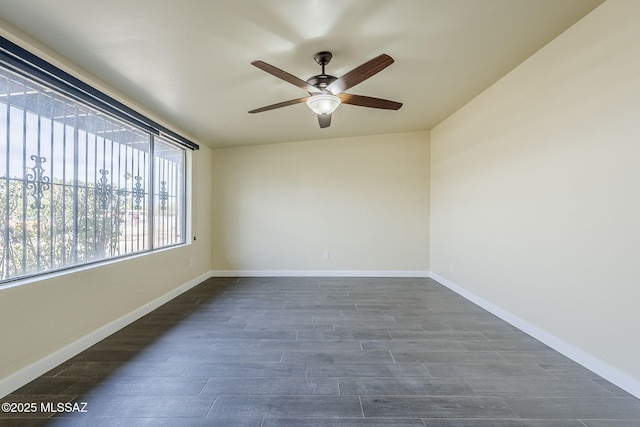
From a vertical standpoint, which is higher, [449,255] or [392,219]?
[392,219]

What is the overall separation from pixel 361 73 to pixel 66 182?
96.7 inches

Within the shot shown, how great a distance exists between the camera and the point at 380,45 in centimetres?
214

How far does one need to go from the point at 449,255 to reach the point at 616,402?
99.9 inches

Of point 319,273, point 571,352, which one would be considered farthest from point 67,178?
point 571,352

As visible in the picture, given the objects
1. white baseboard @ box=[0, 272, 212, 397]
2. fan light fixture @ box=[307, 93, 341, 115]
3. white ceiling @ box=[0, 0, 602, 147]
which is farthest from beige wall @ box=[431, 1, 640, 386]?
white baseboard @ box=[0, 272, 212, 397]

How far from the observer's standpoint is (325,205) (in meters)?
4.84

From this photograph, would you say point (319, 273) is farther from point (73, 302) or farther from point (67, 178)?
point (67, 178)

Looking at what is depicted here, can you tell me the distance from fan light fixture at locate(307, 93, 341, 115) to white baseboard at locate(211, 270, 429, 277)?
3.17 m

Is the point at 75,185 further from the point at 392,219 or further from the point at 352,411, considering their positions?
the point at 392,219

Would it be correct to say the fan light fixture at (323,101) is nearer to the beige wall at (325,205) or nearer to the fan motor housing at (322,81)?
the fan motor housing at (322,81)

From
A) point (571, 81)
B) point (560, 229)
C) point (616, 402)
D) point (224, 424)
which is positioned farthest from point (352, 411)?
point (571, 81)

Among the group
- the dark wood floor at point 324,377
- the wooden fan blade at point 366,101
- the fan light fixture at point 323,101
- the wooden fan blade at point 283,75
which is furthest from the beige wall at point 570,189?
the wooden fan blade at point 283,75

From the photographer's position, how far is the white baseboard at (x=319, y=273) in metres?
4.77

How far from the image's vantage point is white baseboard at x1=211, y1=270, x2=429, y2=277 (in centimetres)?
477
